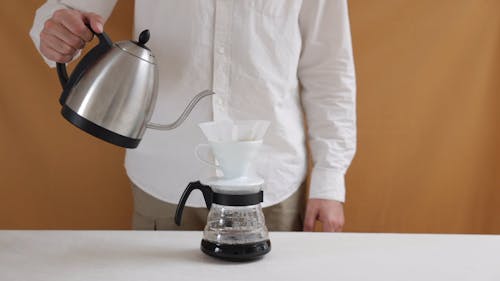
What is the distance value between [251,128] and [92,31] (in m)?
0.33

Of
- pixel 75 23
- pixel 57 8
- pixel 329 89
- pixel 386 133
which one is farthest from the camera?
pixel 386 133

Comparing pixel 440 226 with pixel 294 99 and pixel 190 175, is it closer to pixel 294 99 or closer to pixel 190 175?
pixel 294 99

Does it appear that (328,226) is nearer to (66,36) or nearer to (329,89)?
(329,89)

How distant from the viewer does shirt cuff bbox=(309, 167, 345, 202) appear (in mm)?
1310

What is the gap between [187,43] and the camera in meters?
1.21

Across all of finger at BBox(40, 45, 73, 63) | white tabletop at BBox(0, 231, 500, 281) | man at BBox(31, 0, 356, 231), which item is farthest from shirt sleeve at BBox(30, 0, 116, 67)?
white tabletop at BBox(0, 231, 500, 281)

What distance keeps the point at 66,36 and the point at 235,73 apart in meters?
0.38

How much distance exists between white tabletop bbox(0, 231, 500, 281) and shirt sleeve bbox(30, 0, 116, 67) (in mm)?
464

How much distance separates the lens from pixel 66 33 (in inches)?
39.0

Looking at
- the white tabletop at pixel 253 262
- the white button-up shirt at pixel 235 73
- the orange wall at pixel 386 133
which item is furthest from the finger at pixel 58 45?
the orange wall at pixel 386 133

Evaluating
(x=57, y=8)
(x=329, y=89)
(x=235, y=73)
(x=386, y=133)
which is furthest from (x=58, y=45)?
(x=386, y=133)

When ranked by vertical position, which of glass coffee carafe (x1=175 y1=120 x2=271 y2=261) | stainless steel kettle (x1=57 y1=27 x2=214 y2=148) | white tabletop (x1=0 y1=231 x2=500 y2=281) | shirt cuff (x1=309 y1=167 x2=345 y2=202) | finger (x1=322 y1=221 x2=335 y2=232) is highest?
stainless steel kettle (x1=57 y1=27 x2=214 y2=148)

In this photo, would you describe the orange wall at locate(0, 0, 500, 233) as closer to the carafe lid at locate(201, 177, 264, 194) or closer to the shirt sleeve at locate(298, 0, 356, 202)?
the shirt sleeve at locate(298, 0, 356, 202)

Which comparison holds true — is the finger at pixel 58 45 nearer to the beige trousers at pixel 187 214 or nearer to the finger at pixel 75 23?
the finger at pixel 75 23
